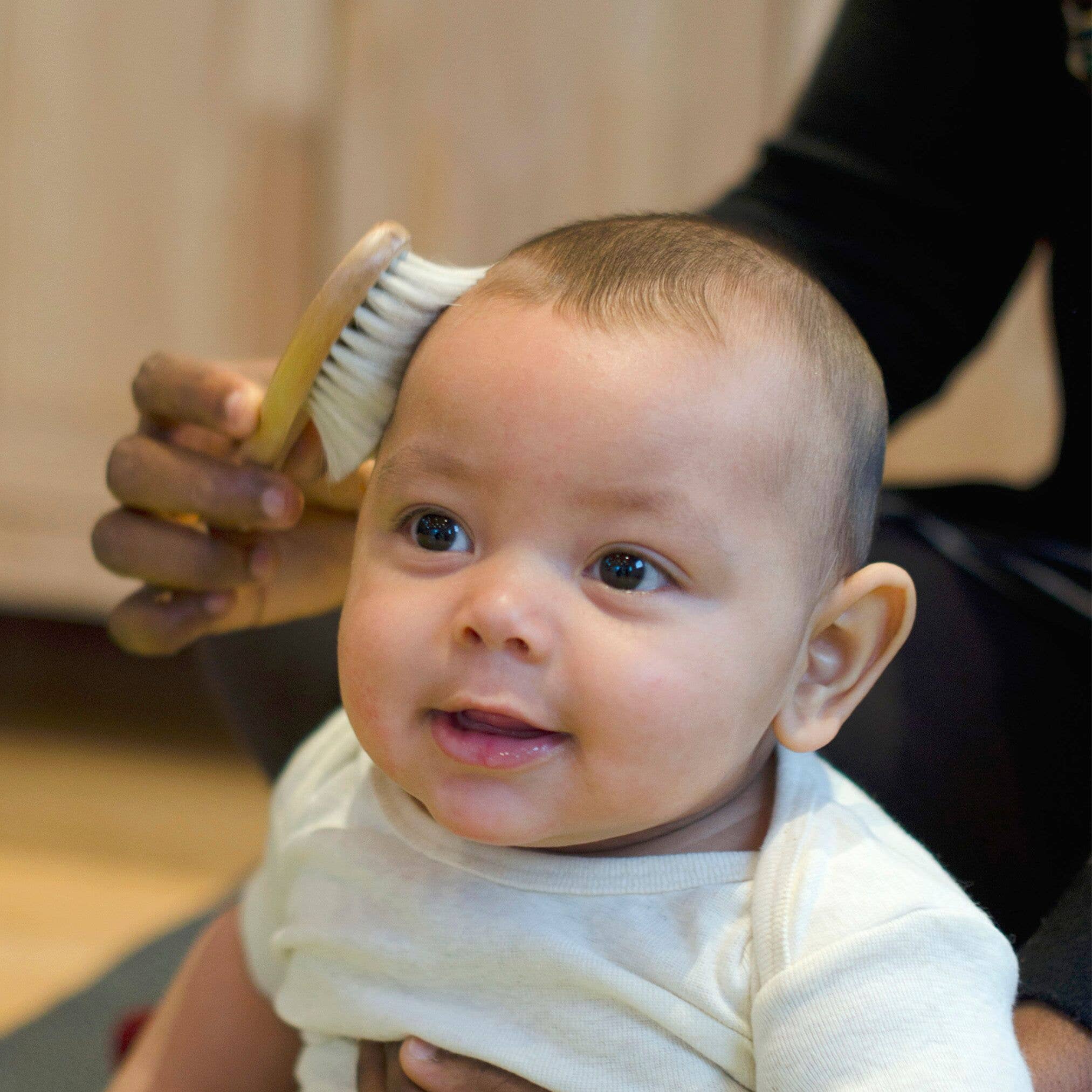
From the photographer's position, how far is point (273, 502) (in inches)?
26.0

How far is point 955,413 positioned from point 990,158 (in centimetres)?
58

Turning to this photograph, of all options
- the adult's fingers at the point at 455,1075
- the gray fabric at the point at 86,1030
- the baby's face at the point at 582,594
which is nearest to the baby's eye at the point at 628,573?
the baby's face at the point at 582,594

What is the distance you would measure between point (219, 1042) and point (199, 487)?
0.33 metres

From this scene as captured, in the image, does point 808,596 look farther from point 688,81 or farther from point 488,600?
point 688,81

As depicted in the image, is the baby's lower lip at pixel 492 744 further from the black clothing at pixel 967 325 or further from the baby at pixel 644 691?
the black clothing at pixel 967 325

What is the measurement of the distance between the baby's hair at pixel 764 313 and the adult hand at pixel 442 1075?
0.26 meters

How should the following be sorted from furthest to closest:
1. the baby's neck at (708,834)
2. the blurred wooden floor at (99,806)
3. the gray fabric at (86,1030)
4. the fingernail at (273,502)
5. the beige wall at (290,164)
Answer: the beige wall at (290,164) → the blurred wooden floor at (99,806) → the gray fabric at (86,1030) → the fingernail at (273,502) → the baby's neck at (708,834)

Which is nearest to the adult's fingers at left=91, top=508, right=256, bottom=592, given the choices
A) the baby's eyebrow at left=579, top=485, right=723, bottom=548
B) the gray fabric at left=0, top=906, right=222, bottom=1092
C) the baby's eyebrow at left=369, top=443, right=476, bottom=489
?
the baby's eyebrow at left=369, top=443, right=476, bottom=489

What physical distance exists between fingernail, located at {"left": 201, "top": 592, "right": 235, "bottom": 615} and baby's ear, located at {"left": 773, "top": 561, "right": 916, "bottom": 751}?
1.22 feet

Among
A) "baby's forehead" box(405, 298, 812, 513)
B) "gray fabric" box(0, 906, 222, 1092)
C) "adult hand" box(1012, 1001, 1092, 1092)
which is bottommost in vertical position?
"gray fabric" box(0, 906, 222, 1092)

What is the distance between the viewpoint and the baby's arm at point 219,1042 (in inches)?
27.4

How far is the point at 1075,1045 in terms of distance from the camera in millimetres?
518

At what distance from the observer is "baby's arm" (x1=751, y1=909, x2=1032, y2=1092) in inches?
17.6

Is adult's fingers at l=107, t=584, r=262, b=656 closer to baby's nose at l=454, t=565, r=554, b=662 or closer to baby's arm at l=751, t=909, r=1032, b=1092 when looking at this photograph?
baby's nose at l=454, t=565, r=554, b=662
